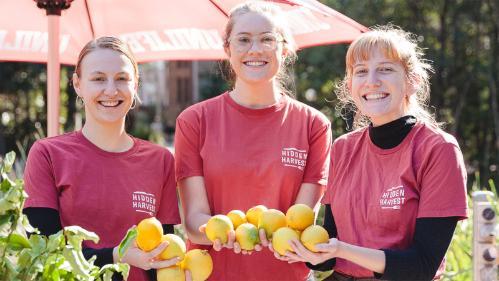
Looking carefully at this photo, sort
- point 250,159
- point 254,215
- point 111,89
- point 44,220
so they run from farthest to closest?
point 250,159
point 111,89
point 254,215
point 44,220

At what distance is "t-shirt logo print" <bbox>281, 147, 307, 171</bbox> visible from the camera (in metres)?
3.26

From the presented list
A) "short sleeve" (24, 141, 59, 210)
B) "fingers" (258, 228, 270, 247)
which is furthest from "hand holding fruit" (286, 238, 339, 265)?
"short sleeve" (24, 141, 59, 210)

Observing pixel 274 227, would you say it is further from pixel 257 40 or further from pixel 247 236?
pixel 257 40

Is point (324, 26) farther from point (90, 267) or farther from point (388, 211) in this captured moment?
point (90, 267)

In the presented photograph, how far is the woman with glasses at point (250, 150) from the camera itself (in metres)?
3.22

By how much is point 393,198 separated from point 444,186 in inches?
7.5

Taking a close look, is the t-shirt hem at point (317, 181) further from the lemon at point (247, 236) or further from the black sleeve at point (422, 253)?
the black sleeve at point (422, 253)

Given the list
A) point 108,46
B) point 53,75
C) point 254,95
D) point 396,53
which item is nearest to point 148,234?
point 108,46

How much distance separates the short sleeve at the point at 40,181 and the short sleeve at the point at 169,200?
17.3 inches

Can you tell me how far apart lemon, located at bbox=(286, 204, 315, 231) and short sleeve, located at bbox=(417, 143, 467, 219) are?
15.1 inches

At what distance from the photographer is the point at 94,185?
2916mm

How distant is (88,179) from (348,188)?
0.98 metres

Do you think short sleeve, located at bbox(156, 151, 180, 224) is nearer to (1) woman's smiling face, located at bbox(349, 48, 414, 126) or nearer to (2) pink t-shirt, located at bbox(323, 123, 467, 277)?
(2) pink t-shirt, located at bbox(323, 123, 467, 277)

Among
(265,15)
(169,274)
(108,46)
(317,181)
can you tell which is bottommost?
(169,274)
